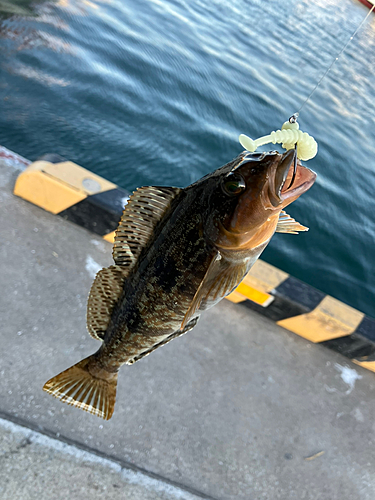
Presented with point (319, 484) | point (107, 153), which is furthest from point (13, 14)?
point (319, 484)

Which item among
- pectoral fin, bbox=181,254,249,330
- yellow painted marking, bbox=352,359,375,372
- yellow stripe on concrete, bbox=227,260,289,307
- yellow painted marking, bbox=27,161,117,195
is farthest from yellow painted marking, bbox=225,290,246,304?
pectoral fin, bbox=181,254,249,330

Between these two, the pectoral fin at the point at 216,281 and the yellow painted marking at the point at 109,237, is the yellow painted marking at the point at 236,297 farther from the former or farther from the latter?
the pectoral fin at the point at 216,281

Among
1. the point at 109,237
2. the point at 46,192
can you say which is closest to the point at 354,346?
the point at 109,237

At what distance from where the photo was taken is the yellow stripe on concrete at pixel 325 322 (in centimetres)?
414

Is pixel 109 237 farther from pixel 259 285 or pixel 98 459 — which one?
pixel 98 459

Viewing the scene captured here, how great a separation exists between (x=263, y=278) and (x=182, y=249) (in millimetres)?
2715

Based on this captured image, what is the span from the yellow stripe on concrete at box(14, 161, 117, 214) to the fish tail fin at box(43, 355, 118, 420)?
2293 millimetres

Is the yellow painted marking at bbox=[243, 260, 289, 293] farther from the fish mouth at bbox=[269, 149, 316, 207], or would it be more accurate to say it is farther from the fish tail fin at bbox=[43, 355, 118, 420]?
the fish mouth at bbox=[269, 149, 316, 207]

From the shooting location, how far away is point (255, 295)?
4.15m

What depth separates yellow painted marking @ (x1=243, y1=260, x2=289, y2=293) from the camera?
4086 millimetres

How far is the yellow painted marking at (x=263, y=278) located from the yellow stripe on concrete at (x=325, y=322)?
478mm

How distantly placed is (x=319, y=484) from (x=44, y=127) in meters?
6.90

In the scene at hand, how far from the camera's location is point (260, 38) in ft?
50.8

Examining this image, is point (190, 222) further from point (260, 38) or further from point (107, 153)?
point (260, 38)
